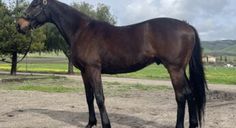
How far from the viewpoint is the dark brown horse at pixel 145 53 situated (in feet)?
23.7

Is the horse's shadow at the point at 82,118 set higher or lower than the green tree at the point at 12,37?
lower

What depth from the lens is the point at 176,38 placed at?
7.27 m

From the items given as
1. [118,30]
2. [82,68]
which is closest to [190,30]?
[118,30]

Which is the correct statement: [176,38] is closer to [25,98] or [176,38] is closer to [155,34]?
[155,34]

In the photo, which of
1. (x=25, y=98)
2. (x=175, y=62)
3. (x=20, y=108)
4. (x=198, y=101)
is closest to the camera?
(x=175, y=62)

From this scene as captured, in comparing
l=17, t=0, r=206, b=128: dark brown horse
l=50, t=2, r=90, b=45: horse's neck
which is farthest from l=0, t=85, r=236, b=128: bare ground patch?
l=50, t=2, r=90, b=45: horse's neck

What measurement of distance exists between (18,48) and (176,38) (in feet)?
80.6

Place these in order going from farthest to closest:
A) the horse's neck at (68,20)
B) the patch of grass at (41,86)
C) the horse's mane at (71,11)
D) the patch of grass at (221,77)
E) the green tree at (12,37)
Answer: the green tree at (12,37)
the patch of grass at (221,77)
the patch of grass at (41,86)
the horse's mane at (71,11)
the horse's neck at (68,20)

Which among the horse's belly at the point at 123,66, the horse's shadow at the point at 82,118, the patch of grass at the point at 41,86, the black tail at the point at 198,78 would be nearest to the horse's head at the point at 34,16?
the horse's belly at the point at 123,66

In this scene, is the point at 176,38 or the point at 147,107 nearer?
the point at 176,38

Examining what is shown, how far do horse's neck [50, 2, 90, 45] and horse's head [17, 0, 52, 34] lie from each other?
0.16m

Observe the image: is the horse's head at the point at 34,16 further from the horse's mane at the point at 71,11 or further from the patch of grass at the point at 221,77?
the patch of grass at the point at 221,77

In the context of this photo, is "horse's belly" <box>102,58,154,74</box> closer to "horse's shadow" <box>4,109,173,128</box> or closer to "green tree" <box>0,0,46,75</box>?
"horse's shadow" <box>4,109,173,128</box>

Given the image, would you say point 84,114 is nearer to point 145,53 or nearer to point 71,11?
point 71,11
